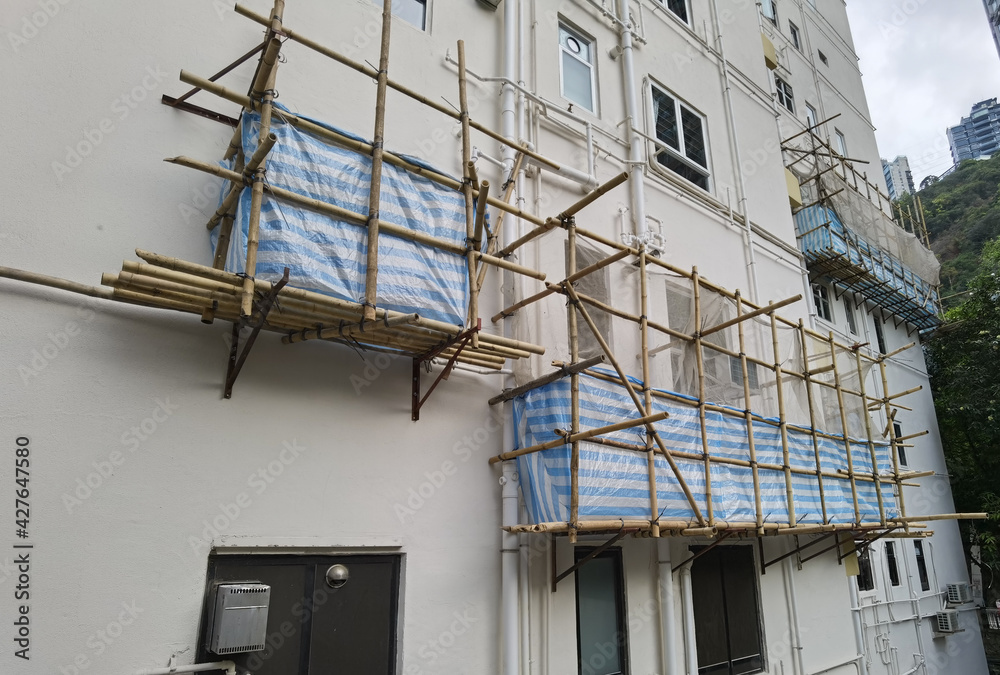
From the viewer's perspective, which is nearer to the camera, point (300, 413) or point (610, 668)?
point (300, 413)

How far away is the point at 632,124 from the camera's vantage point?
8.57 metres

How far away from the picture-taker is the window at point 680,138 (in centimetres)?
945

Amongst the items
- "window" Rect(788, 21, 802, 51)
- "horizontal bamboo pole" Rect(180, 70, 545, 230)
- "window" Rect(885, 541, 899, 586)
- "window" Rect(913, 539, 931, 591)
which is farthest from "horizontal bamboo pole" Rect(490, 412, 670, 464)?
"window" Rect(788, 21, 802, 51)

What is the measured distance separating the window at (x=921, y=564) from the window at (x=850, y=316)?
479 cm

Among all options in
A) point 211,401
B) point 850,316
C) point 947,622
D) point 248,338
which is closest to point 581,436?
point 248,338

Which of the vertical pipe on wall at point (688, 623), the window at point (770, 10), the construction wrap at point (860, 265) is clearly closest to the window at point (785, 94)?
the window at point (770, 10)

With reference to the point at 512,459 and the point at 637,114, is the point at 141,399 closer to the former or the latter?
the point at 512,459

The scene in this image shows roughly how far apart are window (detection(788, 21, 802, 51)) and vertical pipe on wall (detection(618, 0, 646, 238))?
9335 millimetres

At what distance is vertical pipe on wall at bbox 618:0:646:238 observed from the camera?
27.0ft

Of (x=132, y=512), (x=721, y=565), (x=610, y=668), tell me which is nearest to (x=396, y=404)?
(x=132, y=512)

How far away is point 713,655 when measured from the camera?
23.9 ft

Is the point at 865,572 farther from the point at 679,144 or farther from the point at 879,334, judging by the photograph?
the point at 679,144

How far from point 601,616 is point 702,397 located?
98.9 inches

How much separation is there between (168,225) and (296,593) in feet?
9.40
